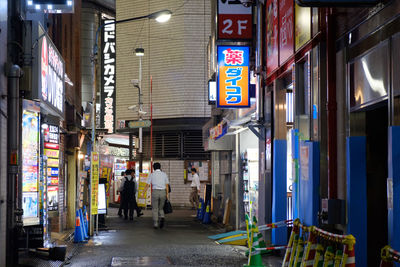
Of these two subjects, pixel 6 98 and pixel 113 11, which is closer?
pixel 6 98

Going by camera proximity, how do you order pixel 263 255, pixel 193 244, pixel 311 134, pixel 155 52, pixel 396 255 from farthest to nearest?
pixel 155 52 → pixel 193 244 → pixel 263 255 → pixel 311 134 → pixel 396 255

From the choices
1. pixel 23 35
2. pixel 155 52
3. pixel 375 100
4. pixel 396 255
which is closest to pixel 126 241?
pixel 23 35

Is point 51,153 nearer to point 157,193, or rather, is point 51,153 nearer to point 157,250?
point 157,250

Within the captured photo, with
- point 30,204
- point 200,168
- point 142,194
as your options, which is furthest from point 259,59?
point 200,168

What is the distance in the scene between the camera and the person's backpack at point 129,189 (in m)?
26.6

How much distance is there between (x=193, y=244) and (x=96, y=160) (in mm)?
4558

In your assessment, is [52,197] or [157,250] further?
[52,197]

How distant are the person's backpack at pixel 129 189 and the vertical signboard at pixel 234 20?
11.2 m

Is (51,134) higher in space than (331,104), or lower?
lower

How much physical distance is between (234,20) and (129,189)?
38.4 feet

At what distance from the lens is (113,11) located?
40.2m

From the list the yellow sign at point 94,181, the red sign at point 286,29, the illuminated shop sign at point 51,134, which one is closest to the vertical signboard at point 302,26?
the red sign at point 286,29

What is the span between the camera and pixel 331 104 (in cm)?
1006

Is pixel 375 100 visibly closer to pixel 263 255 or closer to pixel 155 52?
pixel 263 255
